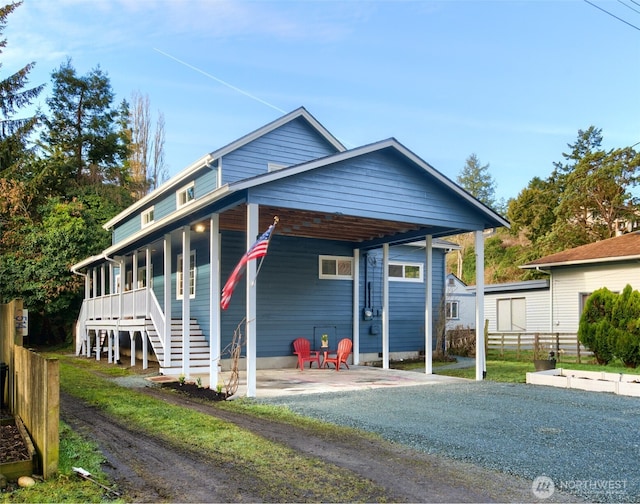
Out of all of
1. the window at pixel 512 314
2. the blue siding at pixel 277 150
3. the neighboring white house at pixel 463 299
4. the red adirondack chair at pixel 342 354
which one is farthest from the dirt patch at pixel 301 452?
the neighboring white house at pixel 463 299

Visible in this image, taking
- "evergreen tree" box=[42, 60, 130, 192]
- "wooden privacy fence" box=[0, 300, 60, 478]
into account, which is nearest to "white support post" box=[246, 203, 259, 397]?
"wooden privacy fence" box=[0, 300, 60, 478]

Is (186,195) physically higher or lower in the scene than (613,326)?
higher

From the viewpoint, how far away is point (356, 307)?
50.7ft

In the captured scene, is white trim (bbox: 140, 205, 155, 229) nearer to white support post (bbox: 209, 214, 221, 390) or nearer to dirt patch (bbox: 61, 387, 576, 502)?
white support post (bbox: 209, 214, 221, 390)

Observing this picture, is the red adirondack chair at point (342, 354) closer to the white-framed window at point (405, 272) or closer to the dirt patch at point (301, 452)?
the white-framed window at point (405, 272)

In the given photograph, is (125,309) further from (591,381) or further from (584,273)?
(584,273)

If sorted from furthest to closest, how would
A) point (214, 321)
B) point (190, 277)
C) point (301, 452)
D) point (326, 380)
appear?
point (190, 277), point (326, 380), point (214, 321), point (301, 452)

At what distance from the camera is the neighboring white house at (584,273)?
1769 centimetres

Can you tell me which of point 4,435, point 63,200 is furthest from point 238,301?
point 63,200

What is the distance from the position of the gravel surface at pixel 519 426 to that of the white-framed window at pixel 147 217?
35.6 feet

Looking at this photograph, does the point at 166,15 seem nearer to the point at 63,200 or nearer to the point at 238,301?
the point at 238,301

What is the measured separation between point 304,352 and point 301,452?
8.89 meters

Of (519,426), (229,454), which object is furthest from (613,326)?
(229,454)

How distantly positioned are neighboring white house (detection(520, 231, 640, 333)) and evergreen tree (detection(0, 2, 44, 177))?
894 inches
